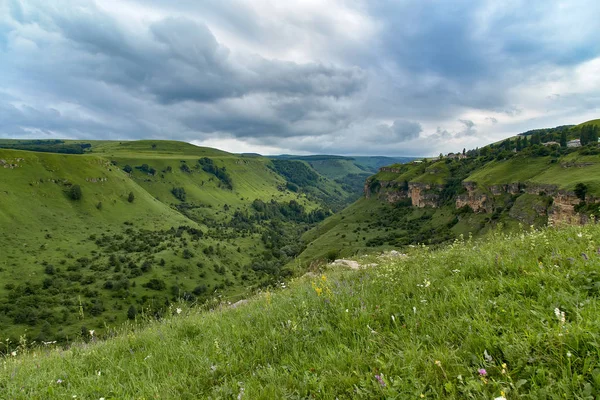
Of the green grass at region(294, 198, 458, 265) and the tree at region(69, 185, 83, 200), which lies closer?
the green grass at region(294, 198, 458, 265)

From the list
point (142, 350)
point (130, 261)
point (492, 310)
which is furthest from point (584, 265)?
point (130, 261)

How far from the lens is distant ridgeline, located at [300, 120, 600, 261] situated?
77625mm

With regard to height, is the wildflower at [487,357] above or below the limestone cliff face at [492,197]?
above

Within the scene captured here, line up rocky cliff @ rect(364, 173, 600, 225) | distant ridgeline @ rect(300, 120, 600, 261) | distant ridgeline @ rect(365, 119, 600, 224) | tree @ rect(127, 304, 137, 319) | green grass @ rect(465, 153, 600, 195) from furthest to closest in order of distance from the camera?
tree @ rect(127, 304, 137, 319), distant ridgeline @ rect(300, 120, 600, 261), green grass @ rect(465, 153, 600, 195), distant ridgeline @ rect(365, 119, 600, 224), rocky cliff @ rect(364, 173, 600, 225)

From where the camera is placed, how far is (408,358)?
10.3ft

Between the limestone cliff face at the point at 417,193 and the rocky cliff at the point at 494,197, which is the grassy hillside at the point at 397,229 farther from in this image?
the limestone cliff face at the point at 417,193

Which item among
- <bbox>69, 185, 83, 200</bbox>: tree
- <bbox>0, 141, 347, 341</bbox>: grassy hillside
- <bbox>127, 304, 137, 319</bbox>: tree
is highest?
<bbox>69, 185, 83, 200</bbox>: tree

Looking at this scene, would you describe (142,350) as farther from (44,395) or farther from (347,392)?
(347,392)

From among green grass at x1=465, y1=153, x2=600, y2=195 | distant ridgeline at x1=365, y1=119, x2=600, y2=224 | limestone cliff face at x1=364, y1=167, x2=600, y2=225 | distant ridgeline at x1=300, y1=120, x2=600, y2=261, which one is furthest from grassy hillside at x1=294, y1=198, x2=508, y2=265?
green grass at x1=465, y1=153, x2=600, y2=195

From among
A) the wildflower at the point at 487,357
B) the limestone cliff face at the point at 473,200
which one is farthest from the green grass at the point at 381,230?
the wildflower at the point at 487,357

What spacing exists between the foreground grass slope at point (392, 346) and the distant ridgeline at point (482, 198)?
8.65m

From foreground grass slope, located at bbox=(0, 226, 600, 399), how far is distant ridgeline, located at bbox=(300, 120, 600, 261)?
8.65 metres

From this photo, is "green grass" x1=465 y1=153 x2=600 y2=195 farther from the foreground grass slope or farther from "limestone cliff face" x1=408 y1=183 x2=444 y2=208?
the foreground grass slope

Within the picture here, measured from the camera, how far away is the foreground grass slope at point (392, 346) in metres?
2.58
